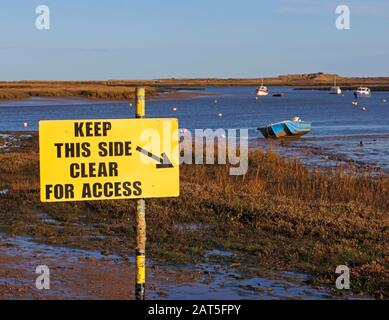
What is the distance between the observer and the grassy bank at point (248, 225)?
1095 centimetres

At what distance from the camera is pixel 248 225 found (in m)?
13.6

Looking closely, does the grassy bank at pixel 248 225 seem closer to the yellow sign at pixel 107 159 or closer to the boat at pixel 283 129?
the yellow sign at pixel 107 159

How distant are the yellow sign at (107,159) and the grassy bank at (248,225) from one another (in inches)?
163

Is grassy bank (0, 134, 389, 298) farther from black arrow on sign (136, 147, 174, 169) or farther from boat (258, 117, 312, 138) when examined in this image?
boat (258, 117, 312, 138)

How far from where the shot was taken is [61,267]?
10602 millimetres

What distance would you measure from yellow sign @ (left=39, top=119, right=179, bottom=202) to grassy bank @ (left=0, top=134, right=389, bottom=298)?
4.13 metres

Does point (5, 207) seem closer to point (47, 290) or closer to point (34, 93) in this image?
point (47, 290)

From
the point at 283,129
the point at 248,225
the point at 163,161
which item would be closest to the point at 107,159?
the point at 163,161

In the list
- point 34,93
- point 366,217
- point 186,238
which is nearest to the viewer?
point 186,238

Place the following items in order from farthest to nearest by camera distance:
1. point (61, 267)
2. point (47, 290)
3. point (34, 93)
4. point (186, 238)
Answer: point (34, 93), point (186, 238), point (61, 267), point (47, 290)

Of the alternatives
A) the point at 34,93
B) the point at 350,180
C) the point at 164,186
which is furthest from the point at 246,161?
the point at 34,93

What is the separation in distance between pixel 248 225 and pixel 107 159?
7.43m
